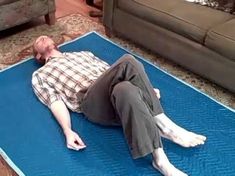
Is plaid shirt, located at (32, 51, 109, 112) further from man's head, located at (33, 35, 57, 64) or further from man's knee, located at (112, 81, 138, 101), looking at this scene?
man's knee, located at (112, 81, 138, 101)

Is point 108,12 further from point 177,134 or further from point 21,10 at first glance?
point 177,134

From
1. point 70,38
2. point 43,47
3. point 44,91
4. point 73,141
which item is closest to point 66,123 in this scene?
point 73,141

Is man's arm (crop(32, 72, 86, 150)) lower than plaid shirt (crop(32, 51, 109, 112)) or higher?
lower

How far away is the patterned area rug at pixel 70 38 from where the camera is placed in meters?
2.29

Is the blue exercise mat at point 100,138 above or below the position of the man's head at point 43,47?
below

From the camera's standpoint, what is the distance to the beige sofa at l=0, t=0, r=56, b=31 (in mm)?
2600

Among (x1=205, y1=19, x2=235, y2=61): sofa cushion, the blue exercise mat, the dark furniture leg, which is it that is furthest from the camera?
the dark furniture leg

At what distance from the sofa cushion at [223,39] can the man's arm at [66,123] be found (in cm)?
93

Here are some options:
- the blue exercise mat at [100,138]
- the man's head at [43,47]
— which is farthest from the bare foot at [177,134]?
the man's head at [43,47]

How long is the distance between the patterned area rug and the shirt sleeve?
21.4 inches

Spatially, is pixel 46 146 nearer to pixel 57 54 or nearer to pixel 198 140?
pixel 57 54

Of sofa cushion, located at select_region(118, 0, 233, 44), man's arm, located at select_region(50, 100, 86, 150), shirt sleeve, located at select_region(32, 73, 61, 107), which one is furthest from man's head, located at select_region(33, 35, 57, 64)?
sofa cushion, located at select_region(118, 0, 233, 44)

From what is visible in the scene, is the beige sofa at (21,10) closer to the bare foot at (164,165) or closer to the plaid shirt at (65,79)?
the plaid shirt at (65,79)

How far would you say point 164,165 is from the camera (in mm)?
1590
